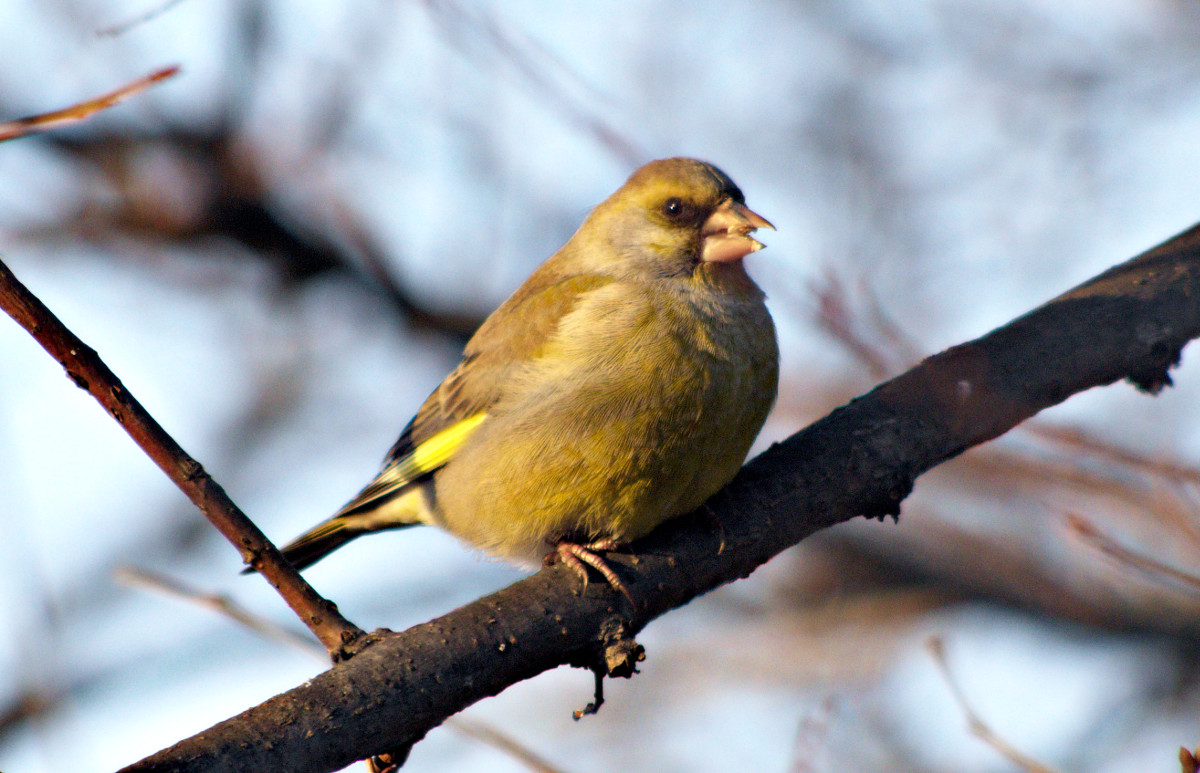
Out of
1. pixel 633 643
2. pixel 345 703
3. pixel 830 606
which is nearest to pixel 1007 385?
pixel 633 643

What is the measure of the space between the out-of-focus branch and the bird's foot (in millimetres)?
882

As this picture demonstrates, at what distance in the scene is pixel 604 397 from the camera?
4.16 metres

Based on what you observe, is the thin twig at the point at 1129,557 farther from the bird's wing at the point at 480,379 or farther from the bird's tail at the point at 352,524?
the bird's tail at the point at 352,524

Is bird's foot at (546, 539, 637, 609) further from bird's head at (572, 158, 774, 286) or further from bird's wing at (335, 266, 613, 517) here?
bird's head at (572, 158, 774, 286)

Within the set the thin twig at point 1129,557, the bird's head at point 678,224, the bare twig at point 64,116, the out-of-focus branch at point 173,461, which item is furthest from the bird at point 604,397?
the bare twig at point 64,116

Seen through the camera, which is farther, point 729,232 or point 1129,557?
point 729,232

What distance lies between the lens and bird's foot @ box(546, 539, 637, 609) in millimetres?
3491

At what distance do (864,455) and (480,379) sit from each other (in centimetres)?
185

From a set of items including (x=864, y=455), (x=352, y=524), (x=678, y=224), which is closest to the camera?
(x=864, y=455)

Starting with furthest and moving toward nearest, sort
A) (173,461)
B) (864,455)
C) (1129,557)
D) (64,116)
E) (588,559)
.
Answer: (864,455)
(588,559)
(1129,557)
(173,461)
(64,116)

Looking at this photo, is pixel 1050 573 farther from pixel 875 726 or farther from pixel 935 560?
pixel 875 726

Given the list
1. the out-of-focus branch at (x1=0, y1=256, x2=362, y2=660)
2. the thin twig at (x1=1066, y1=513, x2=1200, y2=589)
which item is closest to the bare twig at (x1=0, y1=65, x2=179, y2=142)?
the out-of-focus branch at (x1=0, y1=256, x2=362, y2=660)

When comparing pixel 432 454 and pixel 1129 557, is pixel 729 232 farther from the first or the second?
pixel 1129 557

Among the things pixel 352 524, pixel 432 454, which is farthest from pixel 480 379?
pixel 352 524
